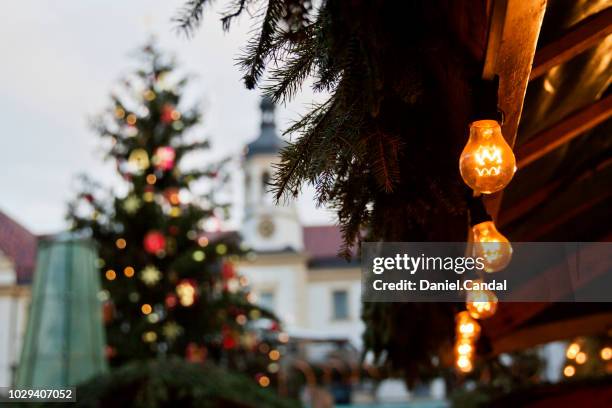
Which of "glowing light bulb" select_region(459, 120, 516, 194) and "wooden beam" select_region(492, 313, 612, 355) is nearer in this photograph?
"glowing light bulb" select_region(459, 120, 516, 194)

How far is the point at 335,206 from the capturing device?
356 cm

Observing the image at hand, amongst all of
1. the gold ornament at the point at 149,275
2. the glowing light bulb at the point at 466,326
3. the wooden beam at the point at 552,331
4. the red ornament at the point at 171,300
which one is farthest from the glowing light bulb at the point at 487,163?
the red ornament at the point at 171,300

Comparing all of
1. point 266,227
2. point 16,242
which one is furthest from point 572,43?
point 266,227

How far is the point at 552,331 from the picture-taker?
887cm

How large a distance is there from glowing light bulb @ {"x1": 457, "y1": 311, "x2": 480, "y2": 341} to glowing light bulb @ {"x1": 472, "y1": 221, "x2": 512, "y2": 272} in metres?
1.46

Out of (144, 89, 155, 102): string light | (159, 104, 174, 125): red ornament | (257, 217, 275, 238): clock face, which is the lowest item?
(159, 104, 174, 125): red ornament

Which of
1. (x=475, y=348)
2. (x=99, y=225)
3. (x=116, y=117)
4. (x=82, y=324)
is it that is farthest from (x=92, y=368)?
(x=116, y=117)

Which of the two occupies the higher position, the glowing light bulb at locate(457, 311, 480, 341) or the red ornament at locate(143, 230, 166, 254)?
the red ornament at locate(143, 230, 166, 254)

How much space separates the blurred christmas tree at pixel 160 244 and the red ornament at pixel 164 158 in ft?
0.06

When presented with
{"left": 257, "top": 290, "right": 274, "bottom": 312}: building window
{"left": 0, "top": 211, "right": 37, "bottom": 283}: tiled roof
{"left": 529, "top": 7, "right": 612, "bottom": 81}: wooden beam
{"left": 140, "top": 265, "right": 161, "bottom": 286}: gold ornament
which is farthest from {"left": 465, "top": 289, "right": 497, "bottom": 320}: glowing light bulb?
{"left": 257, "top": 290, "right": 274, "bottom": 312}: building window

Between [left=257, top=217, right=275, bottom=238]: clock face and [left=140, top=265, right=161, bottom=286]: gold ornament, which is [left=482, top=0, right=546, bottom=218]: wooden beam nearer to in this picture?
[left=140, top=265, right=161, bottom=286]: gold ornament

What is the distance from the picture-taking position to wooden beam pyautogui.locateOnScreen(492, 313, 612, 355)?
8586mm

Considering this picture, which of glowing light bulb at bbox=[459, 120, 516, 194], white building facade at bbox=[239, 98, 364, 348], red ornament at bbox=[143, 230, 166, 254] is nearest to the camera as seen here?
glowing light bulb at bbox=[459, 120, 516, 194]

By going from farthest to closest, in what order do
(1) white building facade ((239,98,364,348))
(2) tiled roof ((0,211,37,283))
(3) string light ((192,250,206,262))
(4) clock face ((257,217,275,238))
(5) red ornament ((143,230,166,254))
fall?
(4) clock face ((257,217,275,238)) < (1) white building facade ((239,98,364,348)) < (3) string light ((192,250,206,262)) < (5) red ornament ((143,230,166,254)) < (2) tiled roof ((0,211,37,283))
